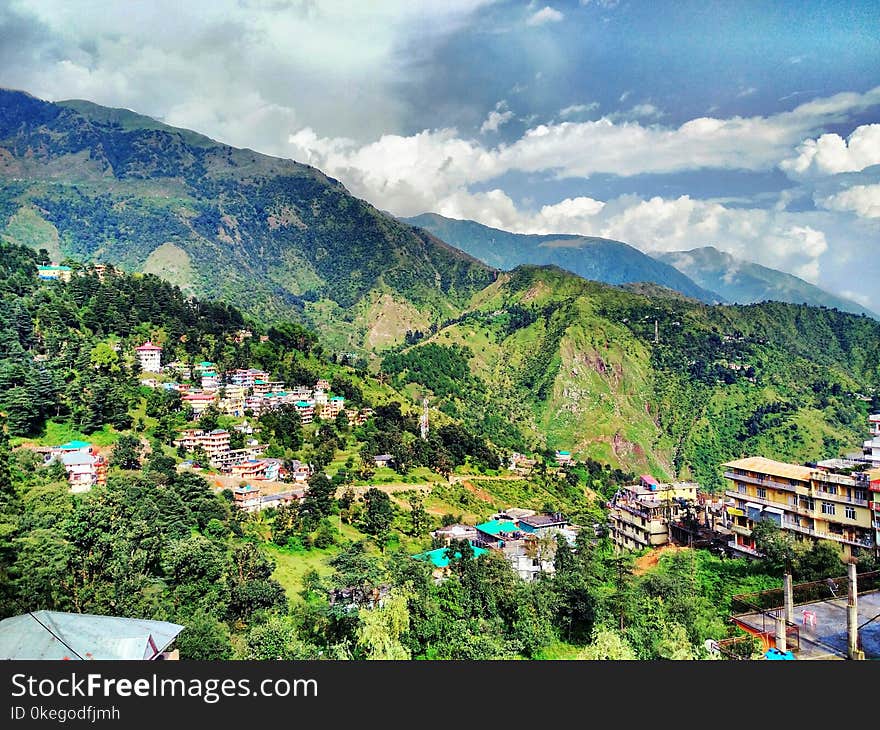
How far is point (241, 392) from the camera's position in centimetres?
3638

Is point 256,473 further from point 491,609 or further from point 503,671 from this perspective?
point 503,671

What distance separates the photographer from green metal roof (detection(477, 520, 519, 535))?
25362 mm

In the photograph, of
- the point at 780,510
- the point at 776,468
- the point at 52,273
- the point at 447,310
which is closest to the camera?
the point at 780,510

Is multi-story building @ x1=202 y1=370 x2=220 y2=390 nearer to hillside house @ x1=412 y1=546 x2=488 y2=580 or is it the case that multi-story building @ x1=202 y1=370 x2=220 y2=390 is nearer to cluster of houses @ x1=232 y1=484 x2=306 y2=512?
cluster of houses @ x1=232 y1=484 x2=306 y2=512

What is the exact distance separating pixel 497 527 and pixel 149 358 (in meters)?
21.7

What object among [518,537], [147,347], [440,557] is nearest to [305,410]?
[147,347]

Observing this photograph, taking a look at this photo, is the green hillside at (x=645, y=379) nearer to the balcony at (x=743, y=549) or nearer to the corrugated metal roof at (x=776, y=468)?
the corrugated metal roof at (x=776, y=468)

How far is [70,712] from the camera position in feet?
19.2

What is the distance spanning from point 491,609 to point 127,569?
23.5ft

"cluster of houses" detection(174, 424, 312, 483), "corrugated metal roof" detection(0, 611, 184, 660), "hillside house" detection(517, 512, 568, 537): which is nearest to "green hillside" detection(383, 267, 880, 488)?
"hillside house" detection(517, 512, 568, 537)

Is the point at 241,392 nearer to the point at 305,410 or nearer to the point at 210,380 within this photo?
the point at 210,380

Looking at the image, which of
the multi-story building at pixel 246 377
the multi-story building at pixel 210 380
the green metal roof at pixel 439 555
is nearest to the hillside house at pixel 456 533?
the green metal roof at pixel 439 555

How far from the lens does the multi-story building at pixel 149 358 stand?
3556 cm

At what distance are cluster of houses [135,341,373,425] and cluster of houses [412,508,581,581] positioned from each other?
13068 mm
